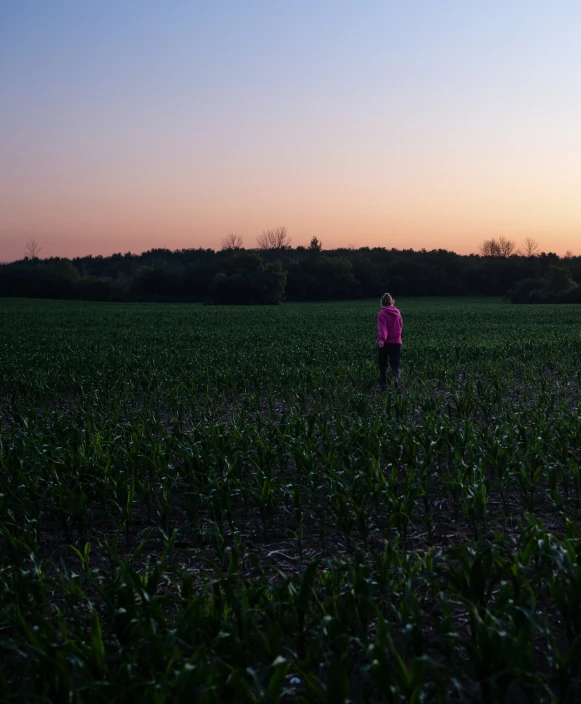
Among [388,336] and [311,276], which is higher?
[311,276]

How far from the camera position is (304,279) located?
92.0m

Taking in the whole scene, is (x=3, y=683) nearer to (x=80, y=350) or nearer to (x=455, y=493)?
(x=455, y=493)

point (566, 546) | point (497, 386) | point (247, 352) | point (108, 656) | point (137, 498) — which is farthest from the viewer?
point (247, 352)

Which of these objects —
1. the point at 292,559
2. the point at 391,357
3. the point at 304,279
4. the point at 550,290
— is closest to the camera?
the point at 292,559

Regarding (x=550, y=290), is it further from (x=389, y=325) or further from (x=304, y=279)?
(x=389, y=325)

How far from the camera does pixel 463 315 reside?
45.4 metres

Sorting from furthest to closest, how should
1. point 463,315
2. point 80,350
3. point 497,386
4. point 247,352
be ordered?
point 463,315
point 80,350
point 247,352
point 497,386

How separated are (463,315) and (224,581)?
43.4 metres

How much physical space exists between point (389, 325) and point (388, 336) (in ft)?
1.12

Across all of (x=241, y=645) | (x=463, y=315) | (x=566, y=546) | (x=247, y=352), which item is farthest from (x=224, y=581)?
(x=463, y=315)

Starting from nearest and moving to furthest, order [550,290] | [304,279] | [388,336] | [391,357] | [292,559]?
[292,559] < [388,336] < [391,357] < [550,290] < [304,279]

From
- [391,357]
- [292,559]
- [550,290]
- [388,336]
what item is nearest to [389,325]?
[388,336]

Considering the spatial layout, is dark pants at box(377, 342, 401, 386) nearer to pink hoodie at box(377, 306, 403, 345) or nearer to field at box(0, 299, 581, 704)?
pink hoodie at box(377, 306, 403, 345)

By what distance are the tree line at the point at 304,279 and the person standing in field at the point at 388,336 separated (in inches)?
2684
